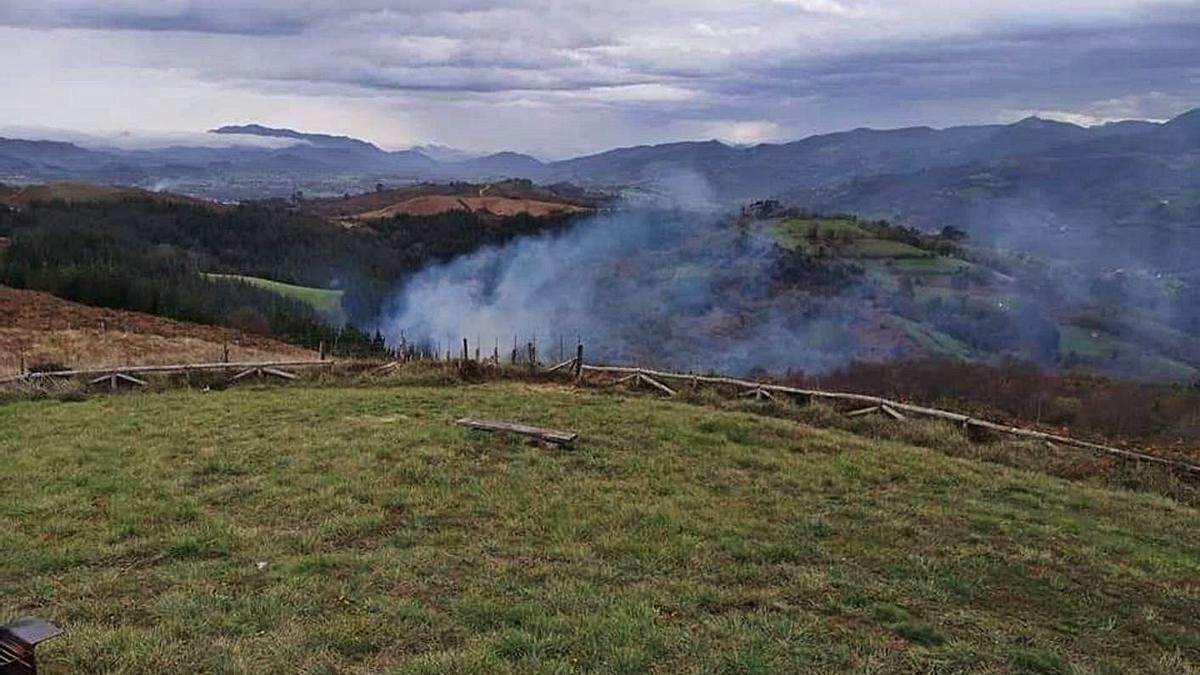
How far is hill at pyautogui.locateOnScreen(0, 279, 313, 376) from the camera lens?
840 inches

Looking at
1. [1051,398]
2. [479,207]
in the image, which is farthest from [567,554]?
[479,207]

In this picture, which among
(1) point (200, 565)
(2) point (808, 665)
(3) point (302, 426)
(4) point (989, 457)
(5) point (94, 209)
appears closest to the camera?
(2) point (808, 665)

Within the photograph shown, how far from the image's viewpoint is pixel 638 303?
50.1 meters

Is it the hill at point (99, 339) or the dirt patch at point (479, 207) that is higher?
the dirt patch at point (479, 207)

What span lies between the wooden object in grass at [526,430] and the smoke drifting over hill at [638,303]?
77.5 feet

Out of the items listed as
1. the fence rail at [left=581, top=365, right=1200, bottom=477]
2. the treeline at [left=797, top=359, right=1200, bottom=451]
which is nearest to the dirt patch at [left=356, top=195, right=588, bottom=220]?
the treeline at [left=797, top=359, right=1200, bottom=451]

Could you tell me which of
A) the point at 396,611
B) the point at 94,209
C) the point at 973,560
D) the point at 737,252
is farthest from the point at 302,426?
the point at 94,209

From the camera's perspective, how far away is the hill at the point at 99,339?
21344 millimetres

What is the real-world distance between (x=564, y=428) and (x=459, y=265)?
50159 mm

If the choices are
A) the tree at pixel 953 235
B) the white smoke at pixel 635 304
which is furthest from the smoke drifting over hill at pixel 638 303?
the tree at pixel 953 235

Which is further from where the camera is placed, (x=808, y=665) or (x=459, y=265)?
(x=459, y=265)

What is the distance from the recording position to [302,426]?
1284cm

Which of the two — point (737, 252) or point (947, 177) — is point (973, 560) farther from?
point (947, 177)

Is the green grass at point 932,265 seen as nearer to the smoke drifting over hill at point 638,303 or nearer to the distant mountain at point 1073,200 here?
the smoke drifting over hill at point 638,303
